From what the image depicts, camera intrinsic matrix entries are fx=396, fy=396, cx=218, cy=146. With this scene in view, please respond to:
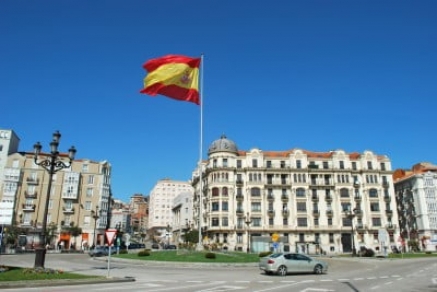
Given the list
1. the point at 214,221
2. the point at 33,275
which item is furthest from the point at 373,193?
the point at 33,275

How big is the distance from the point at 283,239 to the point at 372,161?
25926mm

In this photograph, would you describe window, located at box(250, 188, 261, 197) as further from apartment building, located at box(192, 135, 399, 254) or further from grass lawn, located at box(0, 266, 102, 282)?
grass lawn, located at box(0, 266, 102, 282)

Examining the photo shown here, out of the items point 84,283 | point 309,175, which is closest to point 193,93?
point 84,283

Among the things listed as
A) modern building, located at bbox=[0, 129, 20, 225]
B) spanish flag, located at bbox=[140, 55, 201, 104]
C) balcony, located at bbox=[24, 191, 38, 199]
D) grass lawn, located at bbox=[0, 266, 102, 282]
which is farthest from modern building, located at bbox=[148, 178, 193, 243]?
grass lawn, located at bbox=[0, 266, 102, 282]

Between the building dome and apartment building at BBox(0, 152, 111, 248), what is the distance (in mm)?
24037

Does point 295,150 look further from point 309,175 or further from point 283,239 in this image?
point 283,239

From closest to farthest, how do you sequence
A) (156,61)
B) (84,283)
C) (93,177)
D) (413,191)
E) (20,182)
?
(84,283)
(156,61)
(20,182)
(93,177)
(413,191)

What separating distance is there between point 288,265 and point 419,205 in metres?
80.3

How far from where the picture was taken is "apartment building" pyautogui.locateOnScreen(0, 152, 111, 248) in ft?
251

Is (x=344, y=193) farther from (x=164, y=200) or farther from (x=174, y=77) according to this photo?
(x=164, y=200)

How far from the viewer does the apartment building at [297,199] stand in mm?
76500

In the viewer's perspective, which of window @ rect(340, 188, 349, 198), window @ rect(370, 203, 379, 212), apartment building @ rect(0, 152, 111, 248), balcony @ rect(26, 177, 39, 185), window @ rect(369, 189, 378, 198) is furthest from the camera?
→ window @ rect(369, 189, 378, 198)

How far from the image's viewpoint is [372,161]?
274 feet

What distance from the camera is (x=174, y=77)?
2861cm
